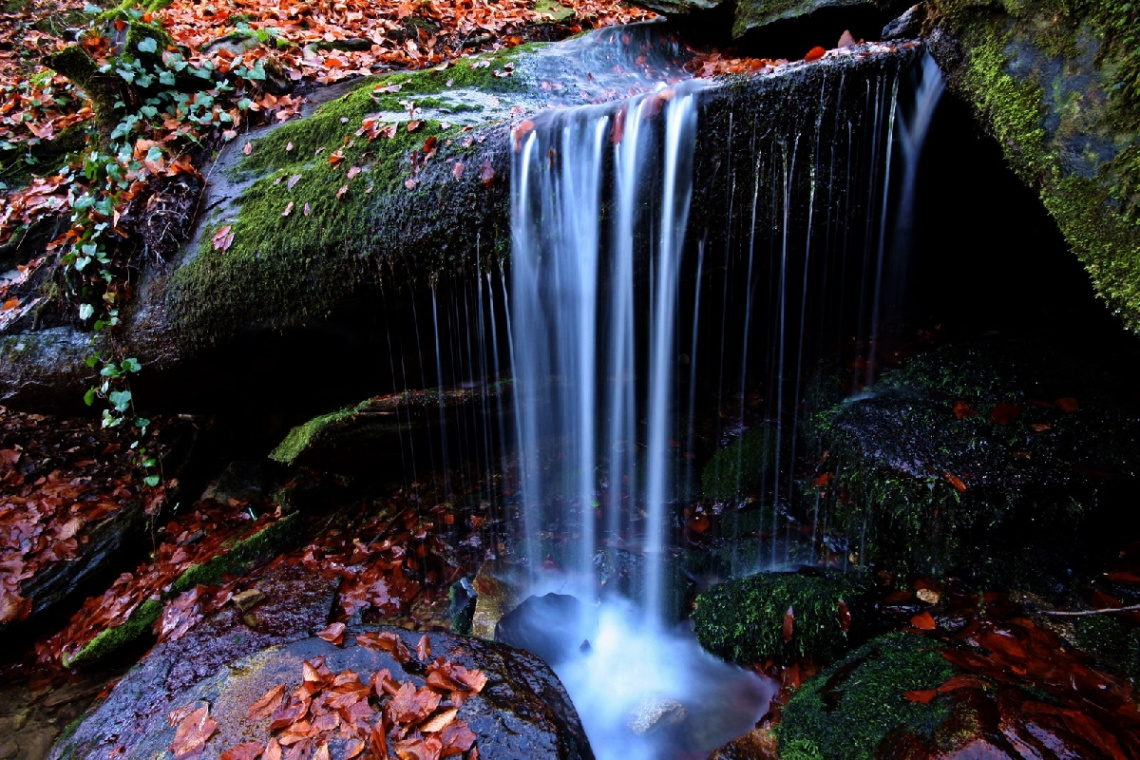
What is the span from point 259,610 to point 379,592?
878 mm

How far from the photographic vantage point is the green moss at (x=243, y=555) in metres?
4.76

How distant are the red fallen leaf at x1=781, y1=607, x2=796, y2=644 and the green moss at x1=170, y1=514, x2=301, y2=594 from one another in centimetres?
451

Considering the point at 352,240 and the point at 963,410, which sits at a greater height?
the point at 352,240

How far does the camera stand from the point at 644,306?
14.5ft

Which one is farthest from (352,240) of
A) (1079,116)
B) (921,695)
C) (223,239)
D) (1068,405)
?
(1068,405)

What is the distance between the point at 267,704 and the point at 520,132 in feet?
12.3

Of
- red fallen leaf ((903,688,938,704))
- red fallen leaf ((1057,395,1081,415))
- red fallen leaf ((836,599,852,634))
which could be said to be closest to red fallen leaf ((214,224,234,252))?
red fallen leaf ((836,599,852,634))

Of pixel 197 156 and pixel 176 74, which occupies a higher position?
pixel 176 74

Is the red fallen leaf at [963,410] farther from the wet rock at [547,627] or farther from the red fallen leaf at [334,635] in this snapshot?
the red fallen leaf at [334,635]

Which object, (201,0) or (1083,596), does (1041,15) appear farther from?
(201,0)

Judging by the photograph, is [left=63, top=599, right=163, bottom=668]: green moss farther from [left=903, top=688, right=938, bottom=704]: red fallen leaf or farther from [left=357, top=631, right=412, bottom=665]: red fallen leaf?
[left=903, top=688, right=938, bottom=704]: red fallen leaf

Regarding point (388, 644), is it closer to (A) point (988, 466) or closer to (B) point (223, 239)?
(B) point (223, 239)

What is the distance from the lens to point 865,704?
103 inches

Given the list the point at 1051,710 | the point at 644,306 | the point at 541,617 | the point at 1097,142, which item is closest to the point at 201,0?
the point at 644,306
